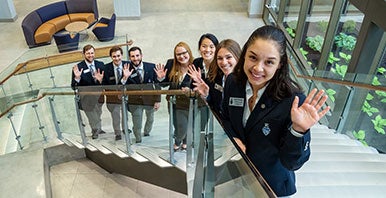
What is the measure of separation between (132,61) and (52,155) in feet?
8.17

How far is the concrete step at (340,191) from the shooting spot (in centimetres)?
286

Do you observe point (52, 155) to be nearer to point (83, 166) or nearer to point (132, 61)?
point (83, 166)

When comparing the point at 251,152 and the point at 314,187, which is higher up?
the point at 251,152

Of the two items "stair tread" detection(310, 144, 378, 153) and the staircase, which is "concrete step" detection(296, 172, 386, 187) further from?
"stair tread" detection(310, 144, 378, 153)

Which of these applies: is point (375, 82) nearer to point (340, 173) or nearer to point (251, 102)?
point (340, 173)

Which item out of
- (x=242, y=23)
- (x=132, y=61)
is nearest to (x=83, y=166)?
(x=132, y=61)

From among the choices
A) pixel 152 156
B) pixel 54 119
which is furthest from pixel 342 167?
pixel 54 119

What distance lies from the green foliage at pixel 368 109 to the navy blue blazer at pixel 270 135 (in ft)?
10.7

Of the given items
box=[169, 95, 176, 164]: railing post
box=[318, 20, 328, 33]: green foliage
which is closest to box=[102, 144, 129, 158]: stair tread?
box=[169, 95, 176, 164]: railing post

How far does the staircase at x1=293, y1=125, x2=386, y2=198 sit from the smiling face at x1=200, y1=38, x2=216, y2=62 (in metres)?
1.59

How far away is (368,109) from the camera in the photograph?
5.09 m

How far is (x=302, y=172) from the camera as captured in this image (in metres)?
3.32

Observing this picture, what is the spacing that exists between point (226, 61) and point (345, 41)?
4527 mm

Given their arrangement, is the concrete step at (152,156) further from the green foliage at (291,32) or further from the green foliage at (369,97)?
the green foliage at (291,32)
